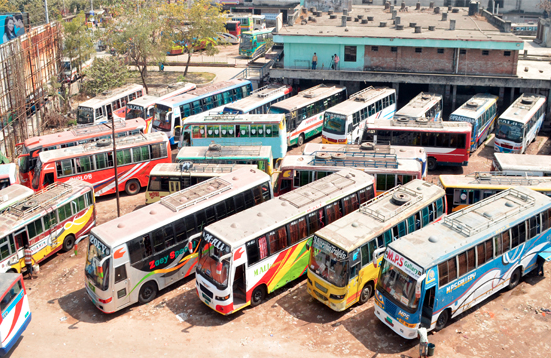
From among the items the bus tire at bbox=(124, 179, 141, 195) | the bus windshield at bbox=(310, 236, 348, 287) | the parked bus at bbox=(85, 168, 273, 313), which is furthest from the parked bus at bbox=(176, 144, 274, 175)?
the bus windshield at bbox=(310, 236, 348, 287)

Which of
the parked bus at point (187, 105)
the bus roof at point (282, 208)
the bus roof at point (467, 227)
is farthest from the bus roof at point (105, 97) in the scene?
the bus roof at point (467, 227)

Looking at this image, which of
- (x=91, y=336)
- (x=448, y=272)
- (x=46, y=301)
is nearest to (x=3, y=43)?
(x=46, y=301)

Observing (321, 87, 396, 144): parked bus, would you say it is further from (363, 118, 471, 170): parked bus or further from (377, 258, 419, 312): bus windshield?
(377, 258, 419, 312): bus windshield

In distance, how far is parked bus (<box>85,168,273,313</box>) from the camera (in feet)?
55.8

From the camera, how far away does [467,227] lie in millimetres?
16625

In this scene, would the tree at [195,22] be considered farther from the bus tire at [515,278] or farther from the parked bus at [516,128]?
the bus tire at [515,278]

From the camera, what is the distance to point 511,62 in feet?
123

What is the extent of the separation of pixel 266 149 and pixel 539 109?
62.4ft

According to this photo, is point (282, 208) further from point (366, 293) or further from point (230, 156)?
point (230, 156)

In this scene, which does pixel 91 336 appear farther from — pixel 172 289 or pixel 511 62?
pixel 511 62

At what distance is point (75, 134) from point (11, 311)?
1493cm

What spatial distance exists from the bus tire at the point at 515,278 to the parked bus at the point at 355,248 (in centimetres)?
354

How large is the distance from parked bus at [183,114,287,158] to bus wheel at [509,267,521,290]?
14935 millimetres

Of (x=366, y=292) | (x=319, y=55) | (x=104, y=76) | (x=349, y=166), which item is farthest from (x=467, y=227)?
(x=104, y=76)
